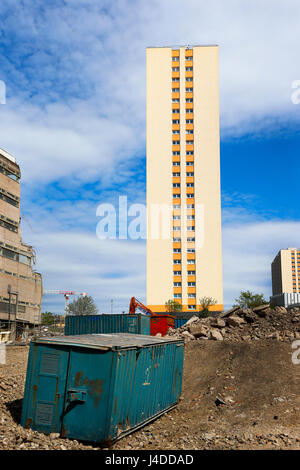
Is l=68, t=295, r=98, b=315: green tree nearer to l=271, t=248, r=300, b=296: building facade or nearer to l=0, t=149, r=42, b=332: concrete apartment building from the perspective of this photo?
l=0, t=149, r=42, b=332: concrete apartment building

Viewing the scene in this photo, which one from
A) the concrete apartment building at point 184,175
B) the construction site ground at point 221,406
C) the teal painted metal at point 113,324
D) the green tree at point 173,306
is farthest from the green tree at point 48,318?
the construction site ground at point 221,406

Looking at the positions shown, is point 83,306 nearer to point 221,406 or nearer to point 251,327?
point 251,327

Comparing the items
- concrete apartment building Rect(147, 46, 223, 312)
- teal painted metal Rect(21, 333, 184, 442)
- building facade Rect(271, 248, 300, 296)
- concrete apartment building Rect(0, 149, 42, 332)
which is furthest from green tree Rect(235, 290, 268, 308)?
building facade Rect(271, 248, 300, 296)

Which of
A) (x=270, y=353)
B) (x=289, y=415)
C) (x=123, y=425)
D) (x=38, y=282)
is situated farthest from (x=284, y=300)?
(x=123, y=425)

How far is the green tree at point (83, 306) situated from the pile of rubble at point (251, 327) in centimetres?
7147

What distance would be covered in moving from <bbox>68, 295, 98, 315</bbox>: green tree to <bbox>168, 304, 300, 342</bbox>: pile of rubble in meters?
71.5

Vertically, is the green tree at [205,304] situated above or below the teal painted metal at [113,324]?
above

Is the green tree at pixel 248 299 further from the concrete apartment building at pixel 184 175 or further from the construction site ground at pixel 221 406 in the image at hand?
the construction site ground at pixel 221 406

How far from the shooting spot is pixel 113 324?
28188 mm

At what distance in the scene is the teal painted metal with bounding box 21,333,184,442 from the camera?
9.96m

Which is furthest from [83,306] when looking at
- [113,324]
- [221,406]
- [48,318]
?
[221,406]

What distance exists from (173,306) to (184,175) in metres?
22.1

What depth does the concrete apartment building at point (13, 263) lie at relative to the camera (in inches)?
2051
